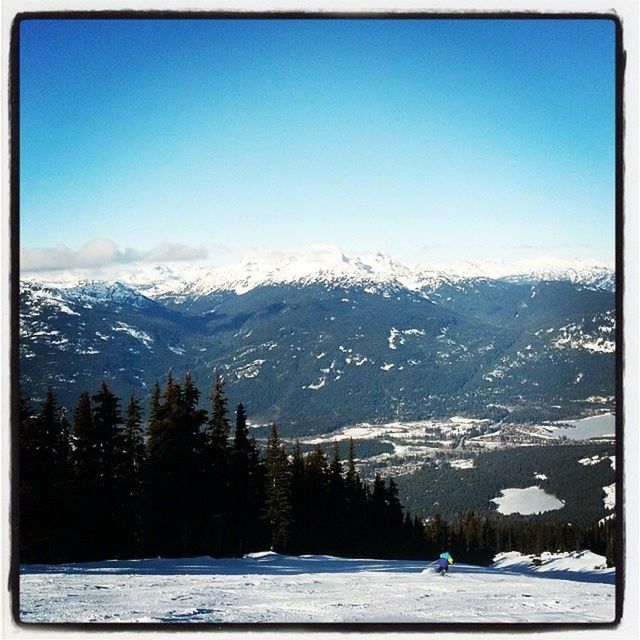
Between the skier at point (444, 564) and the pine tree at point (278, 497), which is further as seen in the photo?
the pine tree at point (278, 497)

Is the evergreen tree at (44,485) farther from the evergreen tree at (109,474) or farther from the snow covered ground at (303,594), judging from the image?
the evergreen tree at (109,474)

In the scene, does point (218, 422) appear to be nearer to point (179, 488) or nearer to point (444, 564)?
point (179, 488)

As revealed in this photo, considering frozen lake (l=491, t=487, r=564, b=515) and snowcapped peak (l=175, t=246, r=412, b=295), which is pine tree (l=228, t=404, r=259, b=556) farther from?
frozen lake (l=491, t=487, r=564, b=515)

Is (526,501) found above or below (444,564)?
below

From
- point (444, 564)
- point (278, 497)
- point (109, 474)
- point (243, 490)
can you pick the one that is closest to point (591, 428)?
point (444, 564)

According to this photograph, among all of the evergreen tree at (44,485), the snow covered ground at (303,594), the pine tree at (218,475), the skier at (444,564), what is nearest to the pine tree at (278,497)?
the pine tree at (218,475)

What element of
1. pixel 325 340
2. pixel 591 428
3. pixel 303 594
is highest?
pixel 325 340

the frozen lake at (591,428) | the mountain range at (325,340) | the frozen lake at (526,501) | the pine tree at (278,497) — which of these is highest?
the mountain range at (325,340)

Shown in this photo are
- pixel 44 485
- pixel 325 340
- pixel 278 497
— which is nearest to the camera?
pixel 44 485
